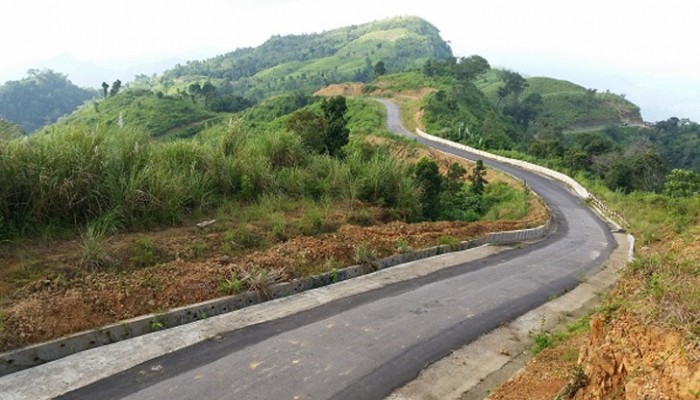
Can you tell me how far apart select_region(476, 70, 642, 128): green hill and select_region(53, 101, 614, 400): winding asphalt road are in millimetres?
86274

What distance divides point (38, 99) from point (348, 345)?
575 ft

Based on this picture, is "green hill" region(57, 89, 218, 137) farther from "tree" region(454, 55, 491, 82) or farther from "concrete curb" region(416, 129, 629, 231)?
"tree" region(454, 55, 491, 82)

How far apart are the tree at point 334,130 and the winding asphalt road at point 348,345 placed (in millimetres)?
7938

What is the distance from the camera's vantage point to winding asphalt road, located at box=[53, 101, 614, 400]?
5.89 m

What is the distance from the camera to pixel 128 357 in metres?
6.20

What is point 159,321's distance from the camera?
696cm

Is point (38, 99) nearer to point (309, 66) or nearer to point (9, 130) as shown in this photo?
point (309, 66)

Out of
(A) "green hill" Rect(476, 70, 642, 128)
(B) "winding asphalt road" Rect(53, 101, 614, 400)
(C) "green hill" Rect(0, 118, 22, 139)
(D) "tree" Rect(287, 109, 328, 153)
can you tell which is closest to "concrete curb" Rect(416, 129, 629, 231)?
(D) "tree" Rect(287, 109, 328, 153)

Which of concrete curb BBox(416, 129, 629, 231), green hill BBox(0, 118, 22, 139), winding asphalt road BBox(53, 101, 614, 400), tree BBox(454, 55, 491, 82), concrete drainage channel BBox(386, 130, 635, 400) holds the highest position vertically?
tree BBox(454, 55, 491, 82)

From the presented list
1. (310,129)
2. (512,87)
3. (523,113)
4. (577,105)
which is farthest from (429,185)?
(577,105)

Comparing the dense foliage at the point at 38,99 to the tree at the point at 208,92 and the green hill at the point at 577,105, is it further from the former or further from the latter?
the green hill at the point at 577,105

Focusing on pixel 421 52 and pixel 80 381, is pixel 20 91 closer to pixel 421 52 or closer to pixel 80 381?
pixel 421 52

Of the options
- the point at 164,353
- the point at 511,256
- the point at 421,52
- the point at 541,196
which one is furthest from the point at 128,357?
the point at 421,52

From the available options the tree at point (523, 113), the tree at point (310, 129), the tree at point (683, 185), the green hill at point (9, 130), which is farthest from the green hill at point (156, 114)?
the green hill at point (9, 130)
